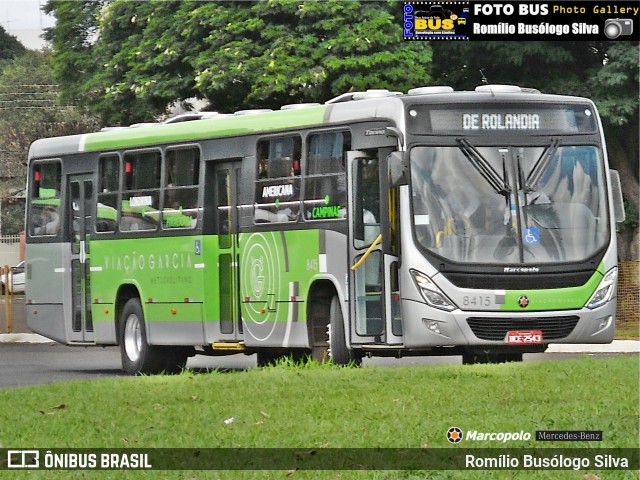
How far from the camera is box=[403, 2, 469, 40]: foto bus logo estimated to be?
16.2 m

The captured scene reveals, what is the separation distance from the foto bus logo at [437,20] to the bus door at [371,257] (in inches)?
63.6

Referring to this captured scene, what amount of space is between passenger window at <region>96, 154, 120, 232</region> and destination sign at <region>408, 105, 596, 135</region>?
6214 mm

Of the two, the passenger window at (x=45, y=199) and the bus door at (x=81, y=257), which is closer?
the bus door at (x=81, y=257)

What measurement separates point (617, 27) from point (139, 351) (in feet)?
31.8

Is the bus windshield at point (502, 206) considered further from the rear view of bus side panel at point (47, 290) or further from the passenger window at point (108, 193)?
the rear view of bus side panel at point (47, 290)

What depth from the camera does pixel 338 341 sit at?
1858 centimetres

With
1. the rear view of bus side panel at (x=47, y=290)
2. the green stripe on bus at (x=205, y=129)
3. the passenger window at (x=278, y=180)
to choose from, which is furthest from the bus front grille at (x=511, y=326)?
the rear view of bus side panel at (x=47, y=290)

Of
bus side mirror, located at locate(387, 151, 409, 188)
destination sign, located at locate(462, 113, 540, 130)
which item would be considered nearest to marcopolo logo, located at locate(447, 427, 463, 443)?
bus side mirror, located at locate(387, 151, 409, 188)

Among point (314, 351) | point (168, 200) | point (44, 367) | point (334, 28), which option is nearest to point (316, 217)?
point (314, 351)

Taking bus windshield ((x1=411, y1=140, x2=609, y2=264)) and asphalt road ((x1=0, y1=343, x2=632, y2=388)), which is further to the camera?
asphalt road ((x1=0, y1=343, x2=632, y2=388))

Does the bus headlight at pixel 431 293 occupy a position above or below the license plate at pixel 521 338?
above

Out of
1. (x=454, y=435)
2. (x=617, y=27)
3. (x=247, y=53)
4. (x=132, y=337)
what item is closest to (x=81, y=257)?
(x=132, y=337)

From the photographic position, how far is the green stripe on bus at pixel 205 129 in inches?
768

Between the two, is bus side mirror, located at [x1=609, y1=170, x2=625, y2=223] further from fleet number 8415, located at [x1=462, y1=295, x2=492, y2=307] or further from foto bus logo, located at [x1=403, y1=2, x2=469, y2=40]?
foto bus logo, located at [x1=403, y1=2, x2=469, y2=40]
